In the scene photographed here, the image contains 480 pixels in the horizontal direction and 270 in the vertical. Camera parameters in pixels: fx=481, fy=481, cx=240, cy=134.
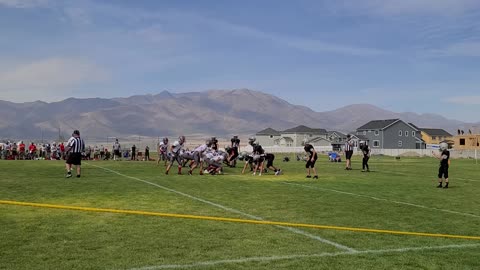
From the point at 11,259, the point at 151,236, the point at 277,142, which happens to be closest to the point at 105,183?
the point at 151,236

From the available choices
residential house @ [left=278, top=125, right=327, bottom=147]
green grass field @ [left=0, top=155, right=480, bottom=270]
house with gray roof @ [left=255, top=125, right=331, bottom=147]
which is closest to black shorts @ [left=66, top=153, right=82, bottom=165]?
green grass field @ [left=0, top=155, right=480, bottom=270]

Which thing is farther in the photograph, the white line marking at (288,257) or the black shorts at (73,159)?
the black shorts at (73,159)

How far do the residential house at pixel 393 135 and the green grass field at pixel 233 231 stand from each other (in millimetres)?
93191

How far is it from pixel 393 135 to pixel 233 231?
4064 inches

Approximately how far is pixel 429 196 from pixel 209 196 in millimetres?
7248

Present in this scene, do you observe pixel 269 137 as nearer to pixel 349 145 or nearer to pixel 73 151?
pixel 349 145

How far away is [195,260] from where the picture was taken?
7020mm

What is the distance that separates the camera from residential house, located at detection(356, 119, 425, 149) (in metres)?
106

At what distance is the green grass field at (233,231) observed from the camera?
706cm

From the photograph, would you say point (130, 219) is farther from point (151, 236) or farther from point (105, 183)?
point (105, 183)

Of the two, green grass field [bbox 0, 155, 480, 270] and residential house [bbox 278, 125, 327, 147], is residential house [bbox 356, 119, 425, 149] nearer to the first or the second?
residential house [bbox 278, 125, 327, 147]

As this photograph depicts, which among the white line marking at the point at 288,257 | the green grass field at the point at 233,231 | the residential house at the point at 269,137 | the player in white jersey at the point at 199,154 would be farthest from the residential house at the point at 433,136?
the white line marking at the point at 288,257

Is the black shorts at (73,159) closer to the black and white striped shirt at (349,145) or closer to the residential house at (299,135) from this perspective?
the black and white striped shirt at (349,145)

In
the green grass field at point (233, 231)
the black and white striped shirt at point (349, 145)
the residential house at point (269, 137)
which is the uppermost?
the residential house at point (269, 137)
